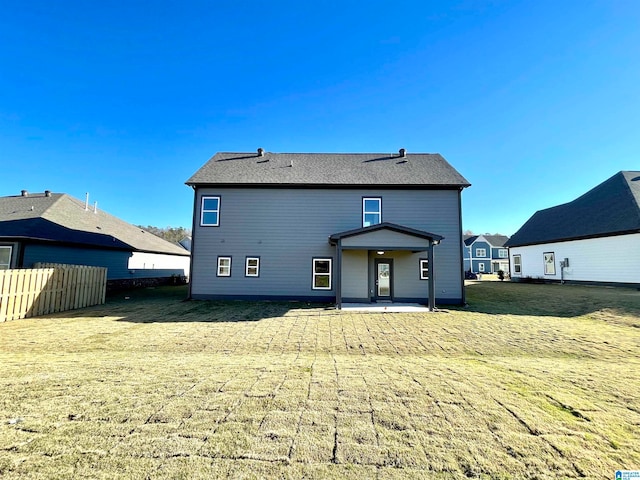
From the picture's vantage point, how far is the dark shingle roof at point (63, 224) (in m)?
14.3

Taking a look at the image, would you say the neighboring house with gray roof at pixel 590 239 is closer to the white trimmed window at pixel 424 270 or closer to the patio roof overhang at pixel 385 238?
the white trimmed window at pixel 424 270

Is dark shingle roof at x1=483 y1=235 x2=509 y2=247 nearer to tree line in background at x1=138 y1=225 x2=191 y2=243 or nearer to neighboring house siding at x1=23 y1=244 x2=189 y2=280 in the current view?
neighboring house siding at x1=23 y1=244 x2=189 y2=280

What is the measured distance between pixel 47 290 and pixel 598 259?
30418 millimetres

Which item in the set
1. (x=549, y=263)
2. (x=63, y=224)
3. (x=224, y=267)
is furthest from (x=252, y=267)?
(x=549, y=263)

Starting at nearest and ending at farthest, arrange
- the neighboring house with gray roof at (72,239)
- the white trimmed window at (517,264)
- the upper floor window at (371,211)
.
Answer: the neighboring house with gray roof at (72,239) < the upper floor window at (371,211) < the white trimmed window at (517,264)

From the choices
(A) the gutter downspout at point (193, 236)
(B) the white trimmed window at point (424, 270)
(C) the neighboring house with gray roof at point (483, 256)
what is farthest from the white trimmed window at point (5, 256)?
(C) the neighboring house with gray roof at point (483, 256)

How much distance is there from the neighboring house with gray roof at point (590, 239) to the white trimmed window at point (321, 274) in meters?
18.3

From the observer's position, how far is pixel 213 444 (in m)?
2.71

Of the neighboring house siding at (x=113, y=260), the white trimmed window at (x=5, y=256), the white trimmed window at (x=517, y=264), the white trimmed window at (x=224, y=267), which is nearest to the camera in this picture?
the white trimmed window at (x=5, y=256)

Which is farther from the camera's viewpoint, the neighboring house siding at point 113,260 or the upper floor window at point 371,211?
the upper floor window at point 371,211

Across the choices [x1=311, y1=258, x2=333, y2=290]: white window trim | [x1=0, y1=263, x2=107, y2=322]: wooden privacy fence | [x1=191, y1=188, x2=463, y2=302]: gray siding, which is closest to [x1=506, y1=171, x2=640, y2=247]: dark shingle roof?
[x1=191, y1=188, x2=463, y2=302]: gray siding

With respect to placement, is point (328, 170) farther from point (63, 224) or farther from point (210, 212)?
point (63, 224)

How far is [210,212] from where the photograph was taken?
14.4 metres

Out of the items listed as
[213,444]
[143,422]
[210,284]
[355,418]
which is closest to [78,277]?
[210,284]
